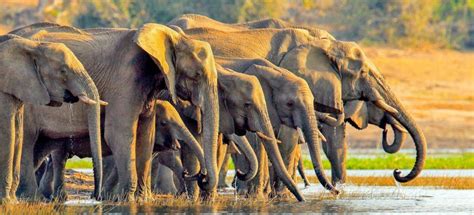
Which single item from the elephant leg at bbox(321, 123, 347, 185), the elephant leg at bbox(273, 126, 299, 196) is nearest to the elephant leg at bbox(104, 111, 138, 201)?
the elephant leg at bbox(273, 126, 299, 196)

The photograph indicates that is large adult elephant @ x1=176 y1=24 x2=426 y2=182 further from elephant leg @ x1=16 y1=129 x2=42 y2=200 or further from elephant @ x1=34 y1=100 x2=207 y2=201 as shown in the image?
elephant leg @ x1=16 y1=129 x2=42 y2=200

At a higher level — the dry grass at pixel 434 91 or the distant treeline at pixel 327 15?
the distant treeline at pixel 327 15

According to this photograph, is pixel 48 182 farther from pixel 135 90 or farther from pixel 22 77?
pixel 22 77

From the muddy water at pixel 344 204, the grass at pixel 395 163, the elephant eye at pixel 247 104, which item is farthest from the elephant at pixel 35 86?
the grass at pixel 395 163

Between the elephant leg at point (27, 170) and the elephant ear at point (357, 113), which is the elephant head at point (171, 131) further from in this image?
the elephant ear at point (357, 113)

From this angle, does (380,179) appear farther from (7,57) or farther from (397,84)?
(397,84)

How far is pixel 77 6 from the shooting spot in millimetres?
51094

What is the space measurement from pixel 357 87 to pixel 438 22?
Answer: 31.4 meters

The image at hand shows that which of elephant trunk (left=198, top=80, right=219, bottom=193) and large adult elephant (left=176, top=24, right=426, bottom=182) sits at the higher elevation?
large adult elephant (left=176, top=24, right=426, bottom=182)

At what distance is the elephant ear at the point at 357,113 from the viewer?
23.4 metres

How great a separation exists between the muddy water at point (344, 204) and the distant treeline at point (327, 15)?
26.5m

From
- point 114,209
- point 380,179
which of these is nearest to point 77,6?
point 380,179

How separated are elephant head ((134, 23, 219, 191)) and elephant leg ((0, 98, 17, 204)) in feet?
5.75

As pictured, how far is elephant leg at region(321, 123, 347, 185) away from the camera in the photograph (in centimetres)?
2397
